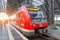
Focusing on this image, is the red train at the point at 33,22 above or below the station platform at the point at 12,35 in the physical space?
above

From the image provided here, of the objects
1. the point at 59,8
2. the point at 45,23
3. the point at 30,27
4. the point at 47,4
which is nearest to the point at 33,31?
the point at 30,27

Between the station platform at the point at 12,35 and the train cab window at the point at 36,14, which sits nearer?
the station platform at the point at 12,35

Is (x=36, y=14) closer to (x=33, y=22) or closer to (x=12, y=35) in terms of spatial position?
(x=33, y=22)

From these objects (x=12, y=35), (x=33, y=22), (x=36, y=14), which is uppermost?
(x=36, y=14)

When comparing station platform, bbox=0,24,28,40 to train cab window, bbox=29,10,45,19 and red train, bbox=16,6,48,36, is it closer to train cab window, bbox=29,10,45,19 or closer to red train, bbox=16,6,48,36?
red train, bbox=16,6,48,36

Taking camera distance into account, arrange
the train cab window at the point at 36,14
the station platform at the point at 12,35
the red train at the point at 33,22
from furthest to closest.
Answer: the train cab window at the point at 36,14, the red train at the point at 33,22, the station platform at the point at 12,35

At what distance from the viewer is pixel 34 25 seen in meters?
10.8

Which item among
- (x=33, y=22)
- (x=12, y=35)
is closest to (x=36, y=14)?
(x=33, y=22)

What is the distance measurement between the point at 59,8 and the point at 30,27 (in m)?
15.5

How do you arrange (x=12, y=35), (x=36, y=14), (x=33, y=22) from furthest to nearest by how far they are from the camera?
(x=36, y=14)
(x=33, y=22)
(x=12, y=35)

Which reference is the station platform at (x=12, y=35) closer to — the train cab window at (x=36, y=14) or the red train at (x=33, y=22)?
the red train at (x=33, y=22)

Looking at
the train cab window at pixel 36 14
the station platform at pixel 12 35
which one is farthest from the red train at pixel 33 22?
the station platform at pixel 12 35

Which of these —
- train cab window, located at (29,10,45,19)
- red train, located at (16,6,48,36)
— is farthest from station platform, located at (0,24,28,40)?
train cab window, located at (29,10,45,19)

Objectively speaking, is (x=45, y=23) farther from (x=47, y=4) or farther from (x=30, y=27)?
(x=47, y=4)
